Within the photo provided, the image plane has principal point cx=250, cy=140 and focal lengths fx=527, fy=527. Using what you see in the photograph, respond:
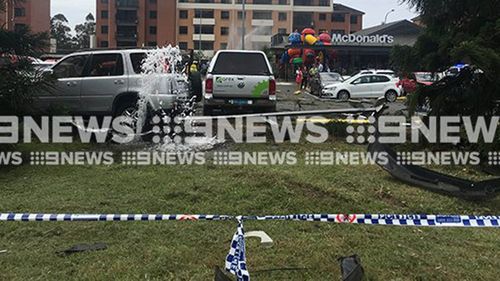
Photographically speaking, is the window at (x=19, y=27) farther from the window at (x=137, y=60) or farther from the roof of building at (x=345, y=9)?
the roof of building at (x=345, y=9)

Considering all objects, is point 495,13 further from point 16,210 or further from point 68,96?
point 68,96

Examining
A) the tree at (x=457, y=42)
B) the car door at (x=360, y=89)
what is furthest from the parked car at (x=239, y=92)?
the car door at (x=360, y=89)

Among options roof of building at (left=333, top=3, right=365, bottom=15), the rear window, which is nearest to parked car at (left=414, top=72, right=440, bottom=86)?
the rear window

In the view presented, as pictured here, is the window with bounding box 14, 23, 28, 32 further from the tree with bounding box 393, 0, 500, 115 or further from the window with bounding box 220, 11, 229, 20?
the window with bounding box 220, 11, 229, 20

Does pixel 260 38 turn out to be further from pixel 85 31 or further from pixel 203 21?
pixel 85 31

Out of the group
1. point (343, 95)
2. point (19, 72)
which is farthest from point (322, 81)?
point (19, 72)

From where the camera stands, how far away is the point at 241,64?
43.4 feet

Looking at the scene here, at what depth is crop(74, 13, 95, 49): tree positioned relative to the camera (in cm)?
11500

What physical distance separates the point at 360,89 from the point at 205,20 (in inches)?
2879

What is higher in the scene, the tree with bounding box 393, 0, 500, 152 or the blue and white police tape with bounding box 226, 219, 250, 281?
the tree with bounding box 393, 0, 500, 152

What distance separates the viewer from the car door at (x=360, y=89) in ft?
93.8

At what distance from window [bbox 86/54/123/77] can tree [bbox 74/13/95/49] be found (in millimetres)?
108618

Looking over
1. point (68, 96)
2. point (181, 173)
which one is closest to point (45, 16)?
point (68, 96)

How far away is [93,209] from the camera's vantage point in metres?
6.24
